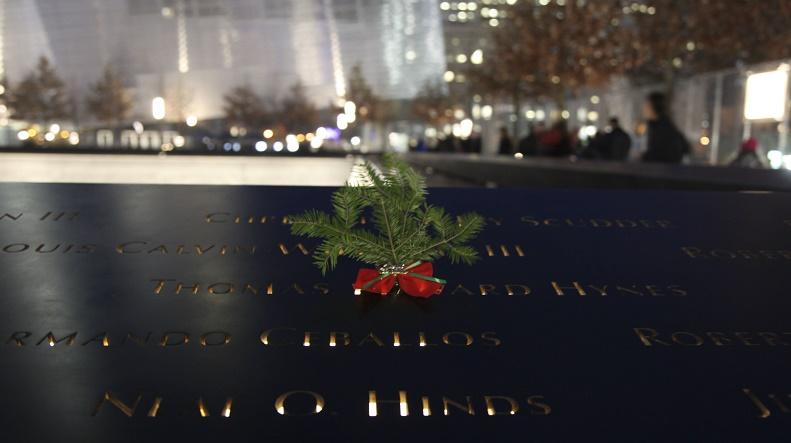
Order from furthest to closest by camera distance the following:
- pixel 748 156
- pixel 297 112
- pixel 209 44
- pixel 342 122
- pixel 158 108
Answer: pixel 342 122, pixel 209 44, pixel 297 112, pixel 158 108, pixel 748 156

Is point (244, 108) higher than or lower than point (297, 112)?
higher

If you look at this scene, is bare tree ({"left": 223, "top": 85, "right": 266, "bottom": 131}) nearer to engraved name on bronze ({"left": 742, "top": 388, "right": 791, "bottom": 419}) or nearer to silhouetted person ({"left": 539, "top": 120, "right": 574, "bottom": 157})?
silhouetted person ({"left": 539, "top": 120, "right": 574, "bottom": 157})

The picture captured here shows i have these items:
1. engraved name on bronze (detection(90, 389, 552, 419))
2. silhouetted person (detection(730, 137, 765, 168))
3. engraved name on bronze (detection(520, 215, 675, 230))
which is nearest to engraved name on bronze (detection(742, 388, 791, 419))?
engraved name on bronze (detection(90, 389, 552, 419))

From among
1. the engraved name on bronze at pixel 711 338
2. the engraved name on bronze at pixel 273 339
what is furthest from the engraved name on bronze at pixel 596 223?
the engraved name on bronze at pixel 273 339

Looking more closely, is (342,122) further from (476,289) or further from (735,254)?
(476,289)

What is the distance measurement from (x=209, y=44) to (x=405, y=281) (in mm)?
54121

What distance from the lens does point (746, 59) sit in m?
23.8

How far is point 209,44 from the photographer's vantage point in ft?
175

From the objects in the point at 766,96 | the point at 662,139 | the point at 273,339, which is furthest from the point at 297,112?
the point at 273,339

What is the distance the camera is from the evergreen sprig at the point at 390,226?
81.0 inches

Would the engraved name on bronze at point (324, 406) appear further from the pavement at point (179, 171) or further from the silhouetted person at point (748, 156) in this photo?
the silhouetted person at point (748, 156)

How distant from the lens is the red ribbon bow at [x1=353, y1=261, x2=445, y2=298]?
6.88ft

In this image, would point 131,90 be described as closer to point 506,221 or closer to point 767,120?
point 767,120

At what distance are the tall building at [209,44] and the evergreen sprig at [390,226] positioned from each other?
175ft
